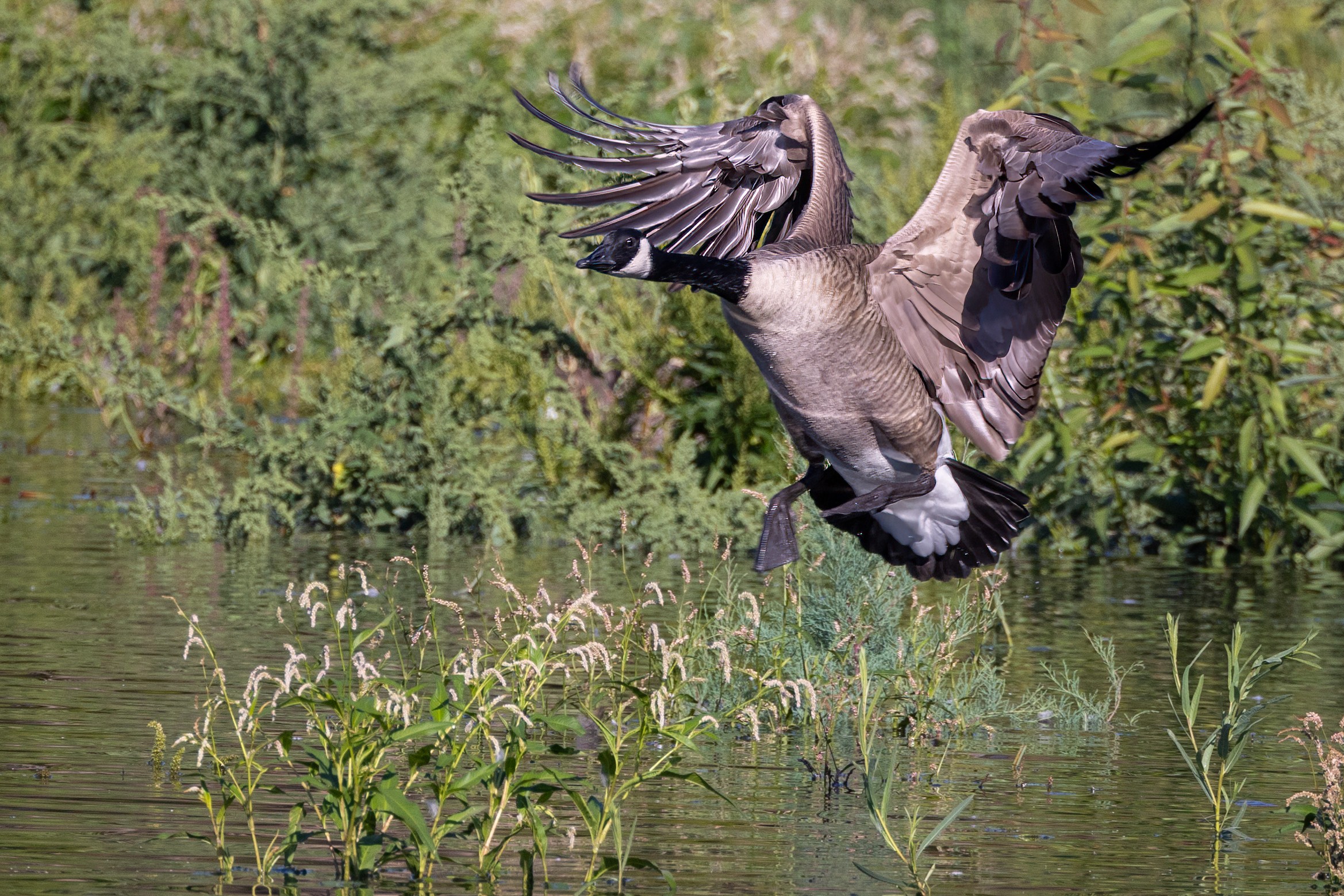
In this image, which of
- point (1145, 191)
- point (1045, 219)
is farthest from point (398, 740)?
point (1145, 191)

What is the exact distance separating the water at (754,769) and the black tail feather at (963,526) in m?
0.59

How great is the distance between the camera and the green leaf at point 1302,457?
28.0 feet

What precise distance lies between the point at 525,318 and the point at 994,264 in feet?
15.1

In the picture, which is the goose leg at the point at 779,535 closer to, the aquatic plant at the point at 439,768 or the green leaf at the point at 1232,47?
the aquatic plant at the point at 439,768

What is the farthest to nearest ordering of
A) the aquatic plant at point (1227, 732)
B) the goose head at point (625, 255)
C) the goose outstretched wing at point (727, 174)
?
the goose outstretched wing at point (727, 174) < the goose head at point (625, 255) < the aquatic plant at point (1227, 732)

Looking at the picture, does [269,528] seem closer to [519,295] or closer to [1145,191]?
[519,295]

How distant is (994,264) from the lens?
18.0 ft

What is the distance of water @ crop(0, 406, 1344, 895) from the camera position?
4055mm

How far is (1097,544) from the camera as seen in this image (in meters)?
9.74

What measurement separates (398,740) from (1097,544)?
6740 mm

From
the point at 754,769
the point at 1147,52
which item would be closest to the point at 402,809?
the point at 754,769

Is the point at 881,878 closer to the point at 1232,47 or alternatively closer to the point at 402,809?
the point at 402,809

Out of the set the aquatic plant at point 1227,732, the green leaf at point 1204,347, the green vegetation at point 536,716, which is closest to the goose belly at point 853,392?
the green vegetation at point 536,716

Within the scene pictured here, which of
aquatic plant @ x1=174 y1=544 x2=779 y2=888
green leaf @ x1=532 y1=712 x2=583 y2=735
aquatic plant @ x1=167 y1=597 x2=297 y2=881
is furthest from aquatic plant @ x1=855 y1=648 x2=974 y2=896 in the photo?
aquatic plant @ x1=167 y1=597 x2=297 y2=881
